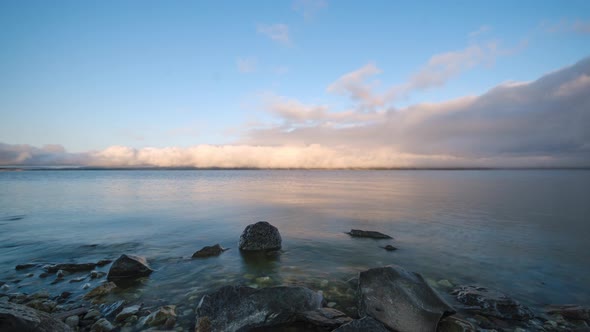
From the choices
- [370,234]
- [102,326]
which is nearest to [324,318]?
[102,326]

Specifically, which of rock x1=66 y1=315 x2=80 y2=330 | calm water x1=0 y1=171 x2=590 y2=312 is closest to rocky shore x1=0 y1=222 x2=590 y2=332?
rock x1=66 y1=315 x2=80 y2=330

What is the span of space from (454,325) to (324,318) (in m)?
3.11

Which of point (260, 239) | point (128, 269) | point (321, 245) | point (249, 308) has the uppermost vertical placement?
point (249, 308)

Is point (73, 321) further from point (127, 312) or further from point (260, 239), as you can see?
point (260, 239)

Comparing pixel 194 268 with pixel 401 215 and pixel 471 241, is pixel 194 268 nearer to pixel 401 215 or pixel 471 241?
pixel 471 241

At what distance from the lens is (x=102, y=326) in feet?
21.7

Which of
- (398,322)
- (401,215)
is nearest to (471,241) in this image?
(401,215)

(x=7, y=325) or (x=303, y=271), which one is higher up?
(x=7, y=325)

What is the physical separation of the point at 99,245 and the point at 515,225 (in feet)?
89.5

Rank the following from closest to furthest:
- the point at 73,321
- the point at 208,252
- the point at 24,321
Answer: the point at 24,321, the point at 73,321, the point at 208,252

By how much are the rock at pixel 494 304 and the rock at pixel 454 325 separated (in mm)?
1209

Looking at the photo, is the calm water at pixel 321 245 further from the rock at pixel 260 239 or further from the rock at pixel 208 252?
the rock at pixel 260 239

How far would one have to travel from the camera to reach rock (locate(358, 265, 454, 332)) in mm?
6508

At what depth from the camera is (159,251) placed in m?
13.8
